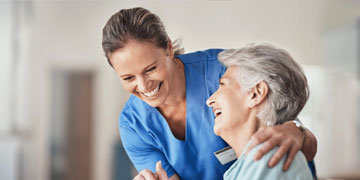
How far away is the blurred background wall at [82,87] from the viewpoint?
3.30 ft

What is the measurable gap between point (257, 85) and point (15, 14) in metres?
2.29

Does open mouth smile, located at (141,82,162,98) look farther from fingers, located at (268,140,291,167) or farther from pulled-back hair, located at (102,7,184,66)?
fingers, located at (268,140,291,167)

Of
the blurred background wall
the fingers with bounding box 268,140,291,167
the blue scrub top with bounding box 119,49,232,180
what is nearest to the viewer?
the fingers with bounding box 268,140,291,167

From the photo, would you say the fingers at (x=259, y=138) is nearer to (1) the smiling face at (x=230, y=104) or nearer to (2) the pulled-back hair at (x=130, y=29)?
(1) the smiling face at (x=230, y=104)

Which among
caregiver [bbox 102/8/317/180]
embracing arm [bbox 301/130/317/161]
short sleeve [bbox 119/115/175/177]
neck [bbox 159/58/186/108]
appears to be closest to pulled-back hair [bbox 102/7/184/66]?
caregiver [bbox 102/8/317/180]

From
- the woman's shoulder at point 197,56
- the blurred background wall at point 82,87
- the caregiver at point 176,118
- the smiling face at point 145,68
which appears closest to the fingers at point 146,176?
the caregiver at point 176,118

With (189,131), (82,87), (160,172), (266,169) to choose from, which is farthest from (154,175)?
(82,87)

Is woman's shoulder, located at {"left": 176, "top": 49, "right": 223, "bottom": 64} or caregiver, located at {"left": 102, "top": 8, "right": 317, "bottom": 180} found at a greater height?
woman's shoulder, located at {"left": 176, "top": 49, "right": 223, "bottom": 64}

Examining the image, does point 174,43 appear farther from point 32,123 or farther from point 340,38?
point 32,123

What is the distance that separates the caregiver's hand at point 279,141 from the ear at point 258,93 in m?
0.05

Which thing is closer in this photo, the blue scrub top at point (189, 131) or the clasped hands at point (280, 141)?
the clasped hands at point (280, 141)

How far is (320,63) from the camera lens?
97 centimetres

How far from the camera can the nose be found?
0.61 meters

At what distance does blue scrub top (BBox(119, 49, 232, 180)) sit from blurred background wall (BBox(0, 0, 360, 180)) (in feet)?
0.74
